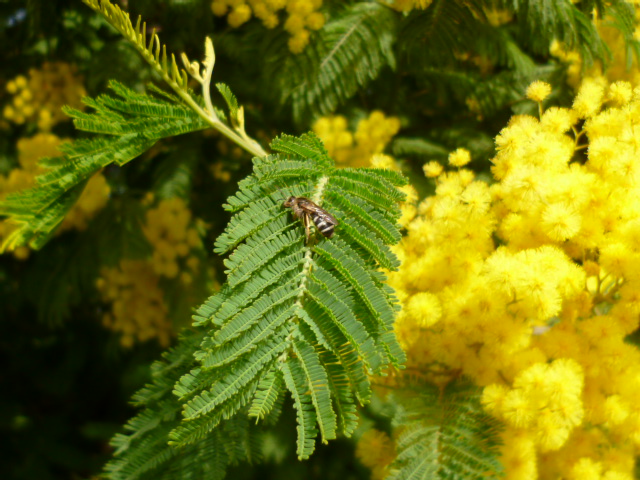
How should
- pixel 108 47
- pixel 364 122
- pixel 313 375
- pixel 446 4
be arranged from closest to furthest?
pixel 313 375
pixel 446 4
pixel 364 122
pixel 108 47

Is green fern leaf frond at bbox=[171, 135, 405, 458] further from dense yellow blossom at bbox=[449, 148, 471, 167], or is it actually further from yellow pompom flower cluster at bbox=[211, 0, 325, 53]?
yellow pompom flower cluster at bbox=[211, 0, 325, 53]

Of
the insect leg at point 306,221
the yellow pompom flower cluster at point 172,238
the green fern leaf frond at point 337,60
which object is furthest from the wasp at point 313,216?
the yellow pompom flower cluster at point 172,238

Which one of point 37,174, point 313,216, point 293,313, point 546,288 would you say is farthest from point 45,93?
point 546,288

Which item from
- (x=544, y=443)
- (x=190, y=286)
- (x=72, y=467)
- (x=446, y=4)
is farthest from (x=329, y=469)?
(x=446, y=4)

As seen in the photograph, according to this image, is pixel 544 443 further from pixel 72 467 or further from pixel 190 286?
pixel 72 467

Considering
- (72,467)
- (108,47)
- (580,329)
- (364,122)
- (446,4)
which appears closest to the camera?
(580,329)

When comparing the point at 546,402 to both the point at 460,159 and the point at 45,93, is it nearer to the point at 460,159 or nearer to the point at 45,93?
the point at 460,159
